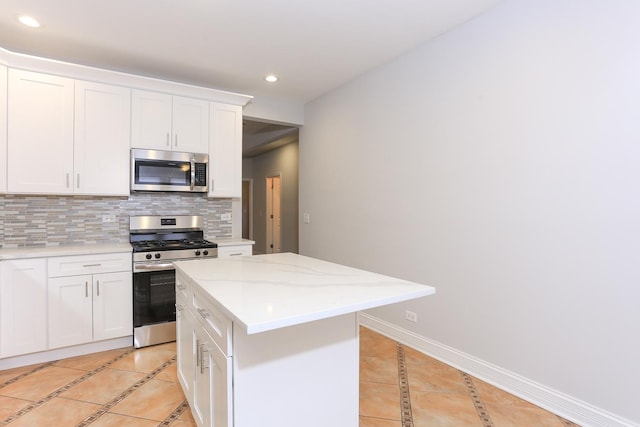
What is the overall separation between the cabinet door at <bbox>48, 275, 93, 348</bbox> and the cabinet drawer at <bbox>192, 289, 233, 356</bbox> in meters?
1.62

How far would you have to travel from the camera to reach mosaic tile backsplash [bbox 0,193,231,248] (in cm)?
300

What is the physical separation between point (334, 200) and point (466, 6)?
2324 mm

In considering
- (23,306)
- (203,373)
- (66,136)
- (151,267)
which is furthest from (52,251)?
(203,373)

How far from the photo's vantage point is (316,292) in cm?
147

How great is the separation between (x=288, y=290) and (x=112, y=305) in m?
2.22

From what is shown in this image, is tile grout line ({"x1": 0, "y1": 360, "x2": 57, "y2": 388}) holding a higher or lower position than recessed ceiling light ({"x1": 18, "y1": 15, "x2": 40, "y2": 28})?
lower

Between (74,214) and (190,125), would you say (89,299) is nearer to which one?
(74,214)

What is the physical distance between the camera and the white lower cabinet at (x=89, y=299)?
269cm

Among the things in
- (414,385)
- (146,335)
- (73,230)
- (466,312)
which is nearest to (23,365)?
(146,335)

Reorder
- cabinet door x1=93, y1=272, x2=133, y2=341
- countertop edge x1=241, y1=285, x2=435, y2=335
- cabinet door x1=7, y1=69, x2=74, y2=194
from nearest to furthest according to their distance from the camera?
1. countertop edge x1=241, y1=285, x2=435, y2=335
2. cabinet door x1=7, y1=69, x2=74, y2=194
3. cabinet door x1=93, y1=272, x2=133, y2=341

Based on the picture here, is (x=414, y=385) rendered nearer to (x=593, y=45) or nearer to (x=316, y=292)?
(x=316, y=292)

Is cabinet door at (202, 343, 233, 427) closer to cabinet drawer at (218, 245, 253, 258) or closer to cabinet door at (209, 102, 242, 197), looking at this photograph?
cabinet drawer at (218, 245, 253, 258)

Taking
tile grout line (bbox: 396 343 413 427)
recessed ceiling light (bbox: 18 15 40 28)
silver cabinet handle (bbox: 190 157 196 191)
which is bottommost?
tile grout line (bbox: 396 343 413 427)

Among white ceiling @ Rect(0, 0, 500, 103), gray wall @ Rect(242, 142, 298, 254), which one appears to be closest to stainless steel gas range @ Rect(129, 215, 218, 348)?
white ceiling @ Rect(0, 0, 500, 103)
